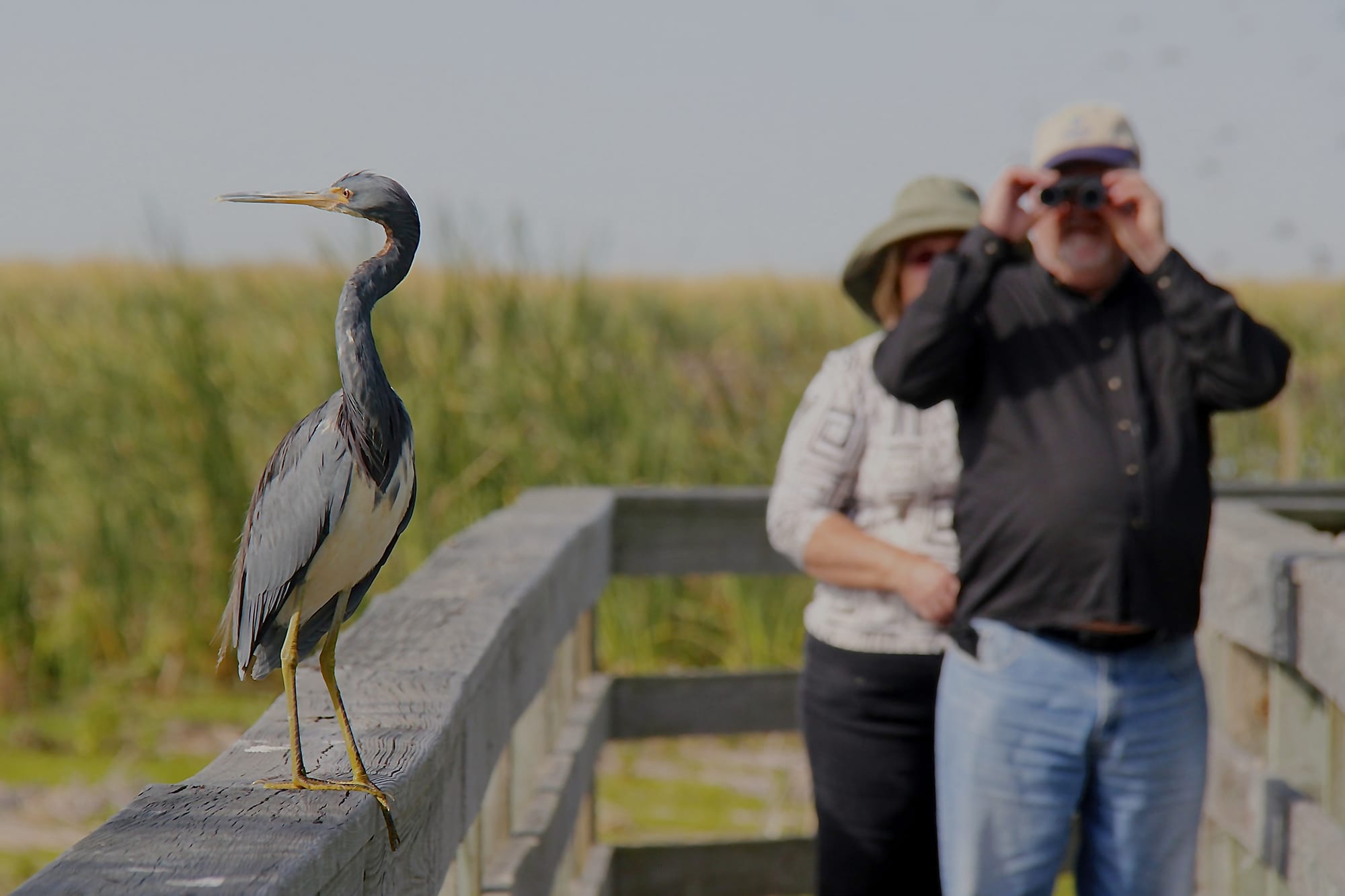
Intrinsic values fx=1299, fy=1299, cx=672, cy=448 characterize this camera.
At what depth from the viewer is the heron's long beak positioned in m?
1.10

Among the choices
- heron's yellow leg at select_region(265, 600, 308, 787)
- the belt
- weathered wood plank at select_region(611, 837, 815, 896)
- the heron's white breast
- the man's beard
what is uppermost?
the man's beard

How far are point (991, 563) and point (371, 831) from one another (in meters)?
1.22

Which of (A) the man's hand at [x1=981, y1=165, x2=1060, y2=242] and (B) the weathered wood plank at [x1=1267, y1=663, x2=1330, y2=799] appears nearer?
(A) the man's hand at [x1=981, y1=165, x2=1060, y2=242]

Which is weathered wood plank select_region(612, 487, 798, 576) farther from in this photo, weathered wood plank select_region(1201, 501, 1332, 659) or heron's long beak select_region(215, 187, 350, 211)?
heron's long beak select_region(215, 187, 350, 211)

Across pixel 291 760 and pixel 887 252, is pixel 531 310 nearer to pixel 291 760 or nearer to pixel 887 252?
pixel 887 252

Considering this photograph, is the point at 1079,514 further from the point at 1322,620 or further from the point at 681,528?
the point at 681,528

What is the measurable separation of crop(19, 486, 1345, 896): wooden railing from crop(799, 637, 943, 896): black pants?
19.3 inches

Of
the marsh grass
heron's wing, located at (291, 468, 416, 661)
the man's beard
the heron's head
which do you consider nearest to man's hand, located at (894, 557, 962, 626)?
the man's beard

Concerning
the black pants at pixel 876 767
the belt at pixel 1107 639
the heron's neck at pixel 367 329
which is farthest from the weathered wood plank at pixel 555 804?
the heron's neck at pixel 367 329

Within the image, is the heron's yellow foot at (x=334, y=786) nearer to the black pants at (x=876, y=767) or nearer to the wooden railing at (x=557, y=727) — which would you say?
the wooden railing at (x=557, y=727)

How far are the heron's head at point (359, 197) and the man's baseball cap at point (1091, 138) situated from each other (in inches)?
55.3

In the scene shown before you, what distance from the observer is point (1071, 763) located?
200 centimetres

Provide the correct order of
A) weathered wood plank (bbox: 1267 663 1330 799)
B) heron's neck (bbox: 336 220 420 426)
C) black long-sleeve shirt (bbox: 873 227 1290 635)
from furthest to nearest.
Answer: weathered wood plank (bbox: 1267 663 1330 799) < black long-sleeve shirt (bbox: 873 227 1290 635) < heron's neck (bbox: 336 220 420 426)

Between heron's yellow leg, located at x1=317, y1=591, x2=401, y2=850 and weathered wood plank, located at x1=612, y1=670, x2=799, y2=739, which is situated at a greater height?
heron's yellow leg, located at x1=317, y1=591, x2=401, y2=850
